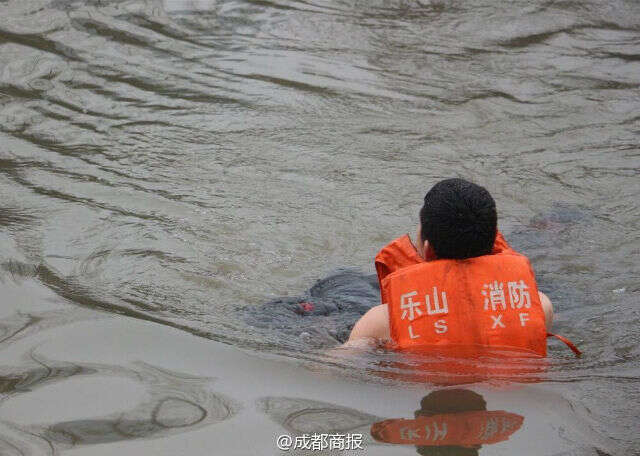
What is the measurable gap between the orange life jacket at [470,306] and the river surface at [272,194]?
0.19 metres

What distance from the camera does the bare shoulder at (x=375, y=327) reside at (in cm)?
384

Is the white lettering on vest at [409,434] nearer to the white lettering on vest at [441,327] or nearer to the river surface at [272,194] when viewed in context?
the river surface at [272,194]

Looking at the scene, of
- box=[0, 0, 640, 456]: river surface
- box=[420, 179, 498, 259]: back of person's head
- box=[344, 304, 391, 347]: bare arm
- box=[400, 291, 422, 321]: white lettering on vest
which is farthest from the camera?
box=[344, 304, 391, 347]: bare arm

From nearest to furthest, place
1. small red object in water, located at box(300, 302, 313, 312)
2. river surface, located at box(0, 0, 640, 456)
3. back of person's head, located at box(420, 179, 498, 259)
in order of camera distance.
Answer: river surface, located at box(0, 0, 640, 456), back of person's head, located at box(420, 179, 498, 259), small red object in water, located at box(300, 302, 313, 312)

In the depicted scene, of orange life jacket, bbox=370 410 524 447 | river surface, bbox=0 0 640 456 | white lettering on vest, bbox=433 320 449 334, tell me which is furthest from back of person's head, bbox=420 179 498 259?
orange life jacket, bbox=370 410 524 447

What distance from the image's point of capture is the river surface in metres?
3.38

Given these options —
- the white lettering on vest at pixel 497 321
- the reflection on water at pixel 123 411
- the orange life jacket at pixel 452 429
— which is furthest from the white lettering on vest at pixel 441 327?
the reflection on water at pixel 123 411

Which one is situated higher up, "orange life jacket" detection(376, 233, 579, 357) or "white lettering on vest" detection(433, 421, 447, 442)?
"orange life jacket" detection(376, 233, 579, 357)

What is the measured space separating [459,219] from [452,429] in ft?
2.71

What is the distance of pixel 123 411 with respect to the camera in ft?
10.8

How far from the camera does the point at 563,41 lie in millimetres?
9422

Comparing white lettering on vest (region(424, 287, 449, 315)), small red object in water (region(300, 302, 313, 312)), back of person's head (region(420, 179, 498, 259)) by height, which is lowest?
small red object in water (region(300, 302, 313, 312))

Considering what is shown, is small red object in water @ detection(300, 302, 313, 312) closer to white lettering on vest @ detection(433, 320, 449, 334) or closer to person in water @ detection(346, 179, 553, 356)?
person in water @ detection(346, 179, 553, 356)

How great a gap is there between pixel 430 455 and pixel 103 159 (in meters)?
4.05
